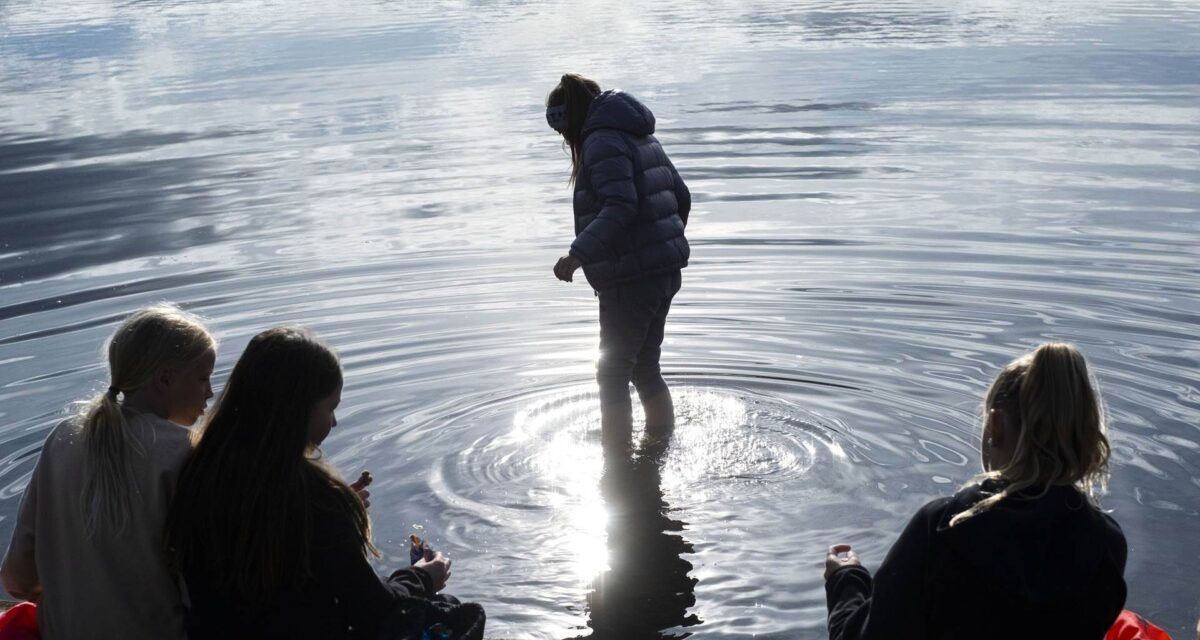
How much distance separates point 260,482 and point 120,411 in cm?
46

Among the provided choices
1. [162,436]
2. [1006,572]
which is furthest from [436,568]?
[1006,572]

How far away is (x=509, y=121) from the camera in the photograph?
20.2 meters

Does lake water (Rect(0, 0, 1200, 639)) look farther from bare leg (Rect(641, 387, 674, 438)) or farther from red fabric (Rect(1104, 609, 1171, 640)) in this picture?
red fabric (Rect(1104, 609, 1171, 640))

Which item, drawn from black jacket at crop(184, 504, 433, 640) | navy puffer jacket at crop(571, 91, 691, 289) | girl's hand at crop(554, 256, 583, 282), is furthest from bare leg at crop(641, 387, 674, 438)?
black jacket at crop(184, 504, 433, 640)

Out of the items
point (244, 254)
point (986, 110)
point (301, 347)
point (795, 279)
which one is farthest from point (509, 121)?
point (301, 347)

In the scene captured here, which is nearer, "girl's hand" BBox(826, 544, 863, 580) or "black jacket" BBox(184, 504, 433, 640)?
"black jacket" BBox(184, 504, 433, 640)

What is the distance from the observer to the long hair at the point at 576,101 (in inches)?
267

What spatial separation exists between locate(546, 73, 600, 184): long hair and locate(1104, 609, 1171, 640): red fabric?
12.0 ft

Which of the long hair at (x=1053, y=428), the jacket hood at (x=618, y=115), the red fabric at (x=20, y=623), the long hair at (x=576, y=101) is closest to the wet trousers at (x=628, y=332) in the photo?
the long hair at (x=576, y=101)

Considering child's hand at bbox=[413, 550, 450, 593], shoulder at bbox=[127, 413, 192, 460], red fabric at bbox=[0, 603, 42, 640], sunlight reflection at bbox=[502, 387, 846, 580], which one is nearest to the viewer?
shoulder at bbox=[127, 413, 192, 460]

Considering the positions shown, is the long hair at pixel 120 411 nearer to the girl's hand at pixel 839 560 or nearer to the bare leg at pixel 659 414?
the girl's hand at pixel 839 560

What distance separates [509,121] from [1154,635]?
17.0 metres

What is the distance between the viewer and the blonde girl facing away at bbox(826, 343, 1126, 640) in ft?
11.1

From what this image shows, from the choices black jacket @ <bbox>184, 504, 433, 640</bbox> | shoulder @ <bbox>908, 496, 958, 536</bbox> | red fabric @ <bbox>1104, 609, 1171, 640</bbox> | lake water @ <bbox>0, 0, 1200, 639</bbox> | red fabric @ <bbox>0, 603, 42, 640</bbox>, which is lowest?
lake water @ <bbox>0, 0, 1200, 639</bbox>
